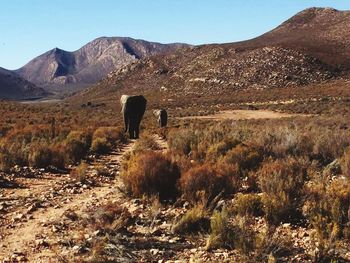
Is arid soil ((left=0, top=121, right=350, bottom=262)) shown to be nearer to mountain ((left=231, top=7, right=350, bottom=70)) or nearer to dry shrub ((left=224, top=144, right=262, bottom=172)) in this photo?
dry shrub ((left=224, top=144, right=262, bottom=172))

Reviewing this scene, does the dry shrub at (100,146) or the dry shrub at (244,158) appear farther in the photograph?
the dry shrub at (100,146)

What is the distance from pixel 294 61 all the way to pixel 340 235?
95.6 m

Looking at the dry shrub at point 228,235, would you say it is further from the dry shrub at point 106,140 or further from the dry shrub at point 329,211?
the dry shrub at point 106,140

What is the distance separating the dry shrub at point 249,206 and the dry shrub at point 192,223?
680 millimetres

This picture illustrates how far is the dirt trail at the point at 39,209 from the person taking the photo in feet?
23.2

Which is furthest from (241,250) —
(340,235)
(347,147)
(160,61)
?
(160,61)

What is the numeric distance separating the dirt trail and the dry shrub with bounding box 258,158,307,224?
3046 mm

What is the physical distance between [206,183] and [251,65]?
94859mm

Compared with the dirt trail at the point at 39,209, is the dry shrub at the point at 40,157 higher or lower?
higher

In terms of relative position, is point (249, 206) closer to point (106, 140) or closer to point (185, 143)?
point (185, 143)

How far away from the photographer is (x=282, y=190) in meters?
8.62

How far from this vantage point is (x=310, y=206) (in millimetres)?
7949

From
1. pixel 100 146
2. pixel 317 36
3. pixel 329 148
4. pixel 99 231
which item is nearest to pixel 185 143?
pixel 100 146

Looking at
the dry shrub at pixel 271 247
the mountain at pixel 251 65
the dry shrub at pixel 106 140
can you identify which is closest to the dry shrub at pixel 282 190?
the dry shrub at pixel 271 247
